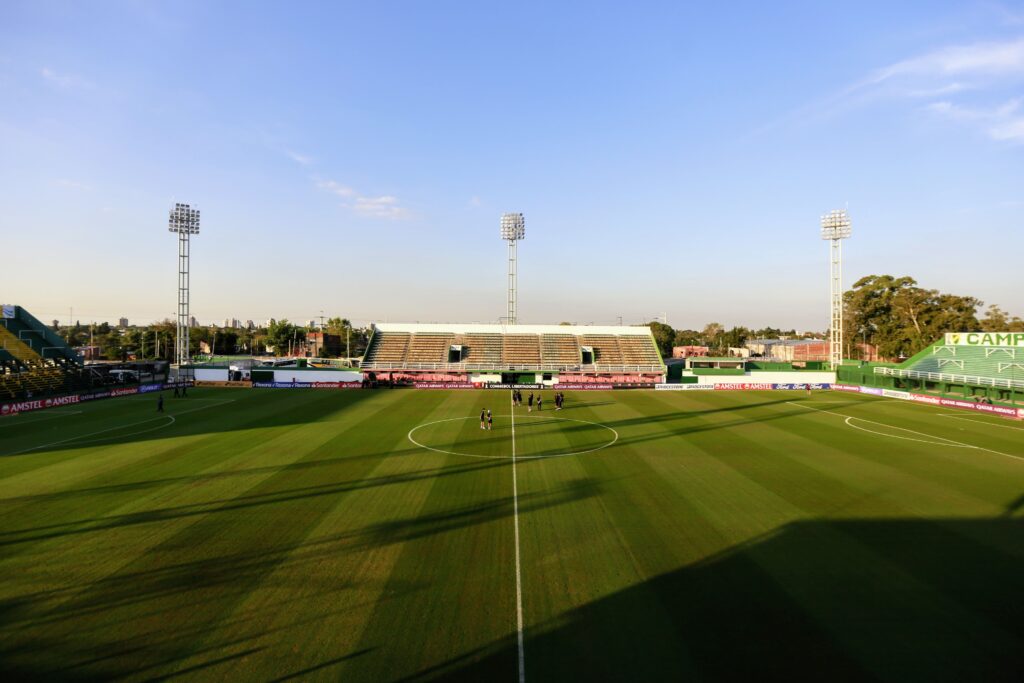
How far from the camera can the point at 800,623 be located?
9.52 metres

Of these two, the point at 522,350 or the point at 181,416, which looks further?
the point at 522,350

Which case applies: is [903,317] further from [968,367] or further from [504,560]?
[504,560]

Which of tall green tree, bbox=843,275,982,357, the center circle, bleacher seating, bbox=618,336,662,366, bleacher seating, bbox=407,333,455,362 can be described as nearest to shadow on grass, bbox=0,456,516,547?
the center circle

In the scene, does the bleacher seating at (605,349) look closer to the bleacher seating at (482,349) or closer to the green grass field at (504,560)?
the bleacher seating at (482,349)

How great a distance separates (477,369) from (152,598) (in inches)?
1779

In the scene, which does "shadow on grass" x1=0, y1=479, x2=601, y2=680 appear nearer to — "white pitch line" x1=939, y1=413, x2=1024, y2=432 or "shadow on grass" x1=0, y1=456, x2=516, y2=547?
"shadow on grass" x1=0, y1=456, x2=516, y2=547

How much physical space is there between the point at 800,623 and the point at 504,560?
6.35m

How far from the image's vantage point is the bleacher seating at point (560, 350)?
194ft

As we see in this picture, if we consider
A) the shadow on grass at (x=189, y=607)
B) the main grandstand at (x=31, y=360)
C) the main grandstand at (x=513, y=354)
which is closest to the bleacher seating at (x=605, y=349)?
the main grandstand at (x=513, y=354)

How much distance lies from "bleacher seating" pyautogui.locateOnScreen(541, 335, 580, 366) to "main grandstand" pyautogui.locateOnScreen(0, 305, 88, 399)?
4606 centimetres

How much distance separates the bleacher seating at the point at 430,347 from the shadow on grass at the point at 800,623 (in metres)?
47.6

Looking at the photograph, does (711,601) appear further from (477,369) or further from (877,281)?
(877,281)

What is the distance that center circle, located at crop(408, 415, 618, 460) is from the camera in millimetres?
22891

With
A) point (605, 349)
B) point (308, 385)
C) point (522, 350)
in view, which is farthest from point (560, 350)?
point (308, 385)
